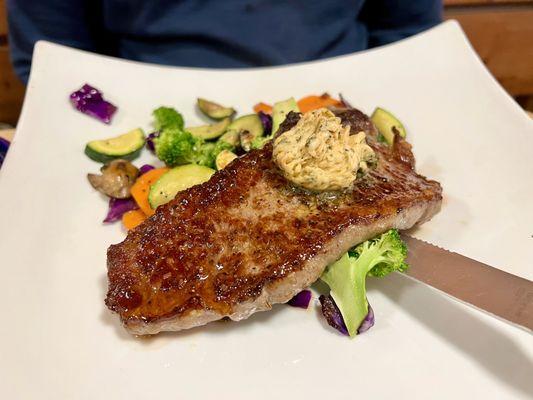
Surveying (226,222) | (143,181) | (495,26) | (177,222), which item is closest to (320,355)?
(226,222)

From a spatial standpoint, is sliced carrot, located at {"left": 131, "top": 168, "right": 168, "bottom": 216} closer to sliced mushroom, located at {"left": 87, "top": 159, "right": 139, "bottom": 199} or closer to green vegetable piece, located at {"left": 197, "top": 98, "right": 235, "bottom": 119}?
sliced mushroom, located at {"left": 87, "top": 159, "right": 139, "bottom": 199}

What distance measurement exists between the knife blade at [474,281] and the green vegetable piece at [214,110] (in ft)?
4.67

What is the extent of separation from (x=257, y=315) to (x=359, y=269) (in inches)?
19.9

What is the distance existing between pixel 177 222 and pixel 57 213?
2.48ft

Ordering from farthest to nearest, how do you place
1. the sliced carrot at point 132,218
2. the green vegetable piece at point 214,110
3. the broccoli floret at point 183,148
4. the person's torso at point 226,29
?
1. the person's torso at point 226,29
2. the green vegetable piece at point 214,110
3. the broccoli floret at point 183,148
4. the sliced carrot at point 132,218

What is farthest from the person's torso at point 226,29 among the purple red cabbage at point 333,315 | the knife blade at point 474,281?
the purple red cabbage at point 333,315

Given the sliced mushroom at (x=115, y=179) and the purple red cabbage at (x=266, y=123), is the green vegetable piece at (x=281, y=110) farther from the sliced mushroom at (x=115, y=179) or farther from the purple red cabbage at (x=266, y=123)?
the sliced mushroom at (x=115, y=179)

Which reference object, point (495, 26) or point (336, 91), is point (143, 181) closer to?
point (336, 91)

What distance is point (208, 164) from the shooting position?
2.95 m

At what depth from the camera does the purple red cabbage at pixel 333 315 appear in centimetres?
228

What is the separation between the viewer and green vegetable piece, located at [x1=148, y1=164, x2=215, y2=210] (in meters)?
2.69

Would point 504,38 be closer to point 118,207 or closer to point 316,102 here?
point 316,102

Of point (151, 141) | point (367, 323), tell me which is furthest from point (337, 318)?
point (151, 141)

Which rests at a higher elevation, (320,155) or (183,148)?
(320,155)
